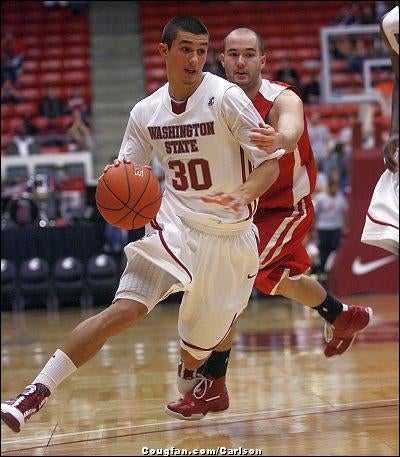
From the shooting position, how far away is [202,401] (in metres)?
5.40

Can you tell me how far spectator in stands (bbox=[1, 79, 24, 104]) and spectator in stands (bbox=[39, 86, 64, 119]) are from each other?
2.59 feet

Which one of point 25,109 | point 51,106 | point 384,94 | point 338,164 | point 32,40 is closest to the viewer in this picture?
point 338,164

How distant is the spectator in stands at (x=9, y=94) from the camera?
18875 mm

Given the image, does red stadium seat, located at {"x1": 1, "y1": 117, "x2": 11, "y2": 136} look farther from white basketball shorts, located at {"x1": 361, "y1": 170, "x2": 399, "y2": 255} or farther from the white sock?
white basketball shorts, located at {"x1": 361, "y1": 170, "x2": 399, "y2": 255}

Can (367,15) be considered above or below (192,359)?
above

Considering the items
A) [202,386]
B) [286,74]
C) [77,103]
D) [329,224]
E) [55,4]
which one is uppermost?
[55,4]

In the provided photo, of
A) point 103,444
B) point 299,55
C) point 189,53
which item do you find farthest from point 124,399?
point 299,55

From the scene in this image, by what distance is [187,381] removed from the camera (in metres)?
5.44

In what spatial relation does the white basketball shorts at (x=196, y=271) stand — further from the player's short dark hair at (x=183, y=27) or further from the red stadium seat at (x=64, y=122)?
the red stadium seat at (x=64, y=122)

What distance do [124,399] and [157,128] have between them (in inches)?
89.1

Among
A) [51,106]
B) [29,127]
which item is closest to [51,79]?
[51,106]

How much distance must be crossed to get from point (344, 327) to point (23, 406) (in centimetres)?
262

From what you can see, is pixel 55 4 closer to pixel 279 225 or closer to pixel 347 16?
pixel 347 16

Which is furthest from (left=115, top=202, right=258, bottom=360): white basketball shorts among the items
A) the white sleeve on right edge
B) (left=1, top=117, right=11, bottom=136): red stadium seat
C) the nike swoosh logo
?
(left=1, top=117, right=11, bottom=136): red stadium seat
